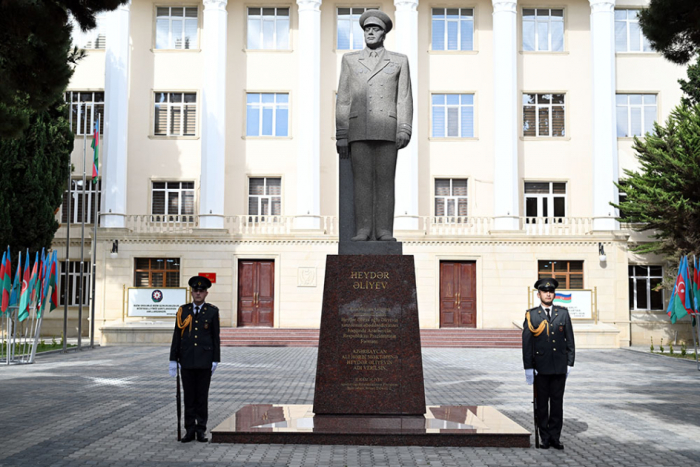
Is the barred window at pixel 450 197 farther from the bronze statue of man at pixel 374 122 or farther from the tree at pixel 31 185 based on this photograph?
the bronze statue of man at pixel 374 122

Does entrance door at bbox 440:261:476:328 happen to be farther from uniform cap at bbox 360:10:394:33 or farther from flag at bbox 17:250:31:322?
uniform cap at bbox 360:10:394:33

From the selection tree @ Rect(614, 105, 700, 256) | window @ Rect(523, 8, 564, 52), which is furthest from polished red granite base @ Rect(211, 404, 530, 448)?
window @ Rect(523, 8, 564, 52)

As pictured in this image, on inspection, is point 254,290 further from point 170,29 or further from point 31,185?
point 170,29

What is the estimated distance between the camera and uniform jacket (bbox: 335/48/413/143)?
913cm

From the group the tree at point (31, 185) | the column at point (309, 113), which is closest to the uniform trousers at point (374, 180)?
the tree at point (31, 185)

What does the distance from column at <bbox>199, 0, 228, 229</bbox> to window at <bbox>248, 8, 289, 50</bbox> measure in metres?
1.36

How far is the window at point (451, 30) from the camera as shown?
104 feet

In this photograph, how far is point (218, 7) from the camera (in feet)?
100

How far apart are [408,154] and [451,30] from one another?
5893mm

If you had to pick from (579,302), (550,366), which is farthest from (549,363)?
(579,302)

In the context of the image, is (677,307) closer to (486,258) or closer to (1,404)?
(486,258)

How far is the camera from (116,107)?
30.3 metres

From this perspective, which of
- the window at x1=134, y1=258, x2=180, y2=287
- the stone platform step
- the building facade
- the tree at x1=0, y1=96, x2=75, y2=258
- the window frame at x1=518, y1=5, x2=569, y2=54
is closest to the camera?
the tree at x1=0, y1=96, x2=75, y2=258

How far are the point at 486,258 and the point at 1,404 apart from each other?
68.3 ft
